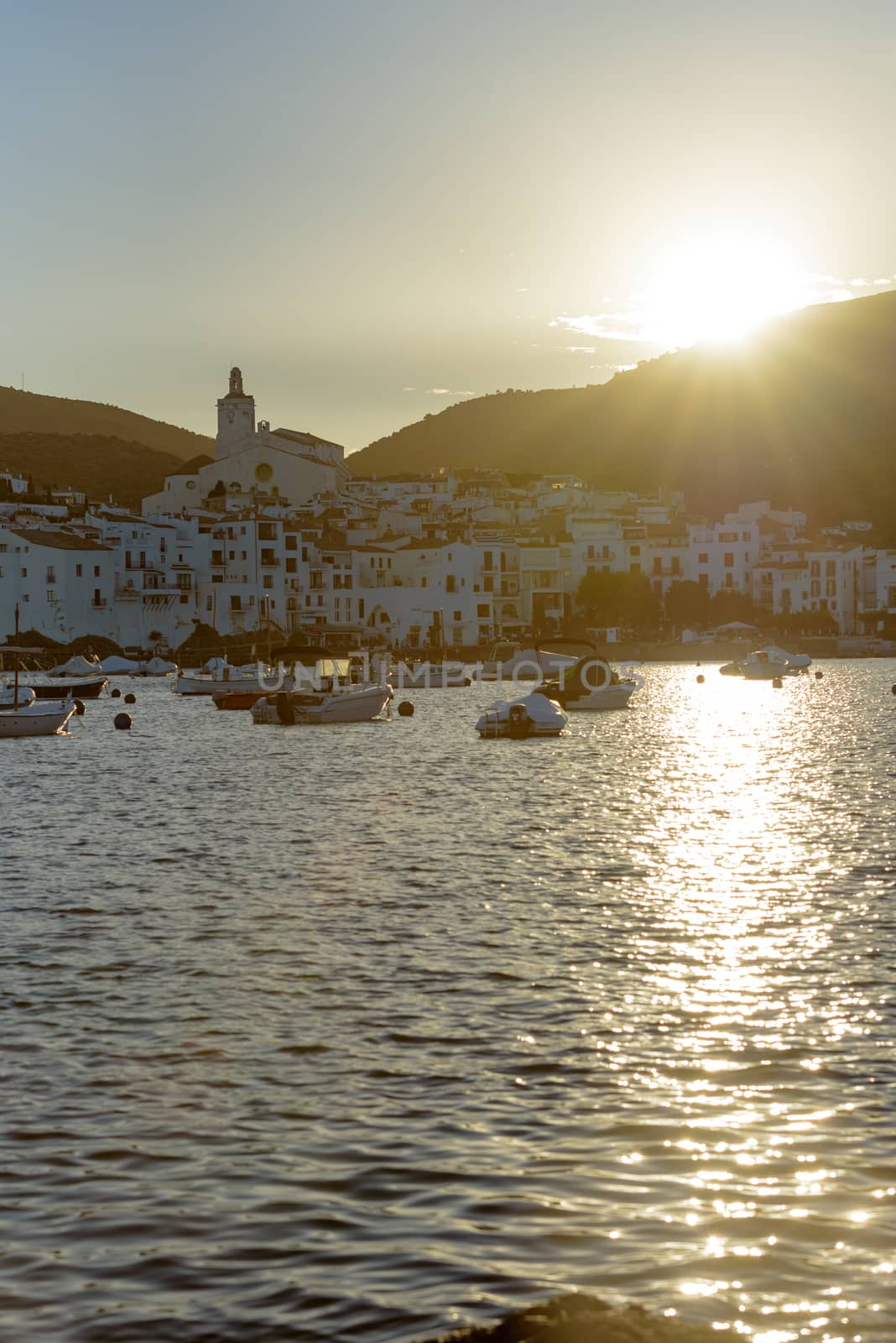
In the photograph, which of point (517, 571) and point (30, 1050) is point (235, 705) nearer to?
point (30, 1050)

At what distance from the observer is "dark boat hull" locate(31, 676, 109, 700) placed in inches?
3071

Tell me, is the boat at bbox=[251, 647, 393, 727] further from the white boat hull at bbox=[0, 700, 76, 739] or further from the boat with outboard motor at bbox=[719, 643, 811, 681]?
the boat with outboard motor at bbox=[719, 643, 811, 681]

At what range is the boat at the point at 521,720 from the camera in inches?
2258

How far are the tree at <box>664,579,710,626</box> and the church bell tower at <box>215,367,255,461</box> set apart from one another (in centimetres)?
5500

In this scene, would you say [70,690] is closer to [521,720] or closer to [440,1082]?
[521,720]

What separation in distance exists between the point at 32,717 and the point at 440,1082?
171 feet

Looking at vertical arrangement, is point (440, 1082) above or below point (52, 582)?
below

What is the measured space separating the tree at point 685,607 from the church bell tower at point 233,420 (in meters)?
55.0

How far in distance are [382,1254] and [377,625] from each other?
142787mm

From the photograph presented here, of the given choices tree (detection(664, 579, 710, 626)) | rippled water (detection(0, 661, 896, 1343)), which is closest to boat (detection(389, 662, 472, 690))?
tree (detection(664, 579, 710, 626))

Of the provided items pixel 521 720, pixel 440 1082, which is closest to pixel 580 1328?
pixel 440 1082

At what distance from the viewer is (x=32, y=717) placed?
6112 cm

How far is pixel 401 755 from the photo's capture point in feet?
161

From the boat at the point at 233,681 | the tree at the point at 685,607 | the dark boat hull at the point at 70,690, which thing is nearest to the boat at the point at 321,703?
the dark boat hull at the point at 70,690
